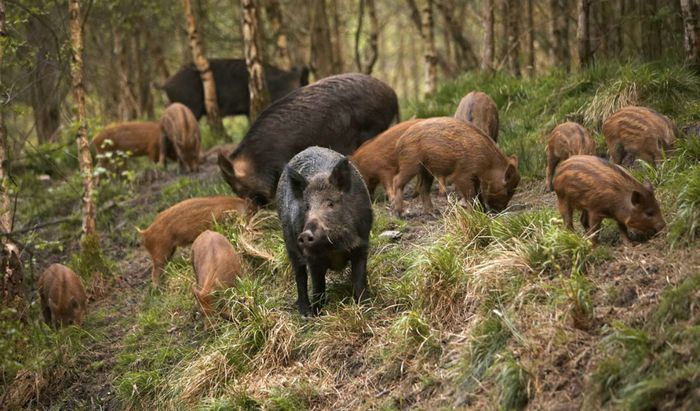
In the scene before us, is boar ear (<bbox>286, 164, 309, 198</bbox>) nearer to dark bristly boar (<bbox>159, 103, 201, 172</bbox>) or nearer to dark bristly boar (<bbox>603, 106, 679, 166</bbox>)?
dark bristly boar (<bbox>603, 106, 679, 166</bbox>)

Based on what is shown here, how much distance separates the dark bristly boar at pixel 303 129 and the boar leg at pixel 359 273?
3433 millimetres

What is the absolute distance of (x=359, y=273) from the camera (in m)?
7.94

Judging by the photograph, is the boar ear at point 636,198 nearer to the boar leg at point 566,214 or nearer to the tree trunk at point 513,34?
the boar leg at point 566,214

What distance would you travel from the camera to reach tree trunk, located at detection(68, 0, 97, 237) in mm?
10781

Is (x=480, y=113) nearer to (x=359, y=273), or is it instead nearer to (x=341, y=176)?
(x=341, y=176)

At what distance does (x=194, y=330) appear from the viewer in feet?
30.2

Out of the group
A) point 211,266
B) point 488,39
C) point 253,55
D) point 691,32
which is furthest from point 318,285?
point 488,39

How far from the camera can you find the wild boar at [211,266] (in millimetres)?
8797

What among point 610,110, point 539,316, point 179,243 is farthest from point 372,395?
point 610,110

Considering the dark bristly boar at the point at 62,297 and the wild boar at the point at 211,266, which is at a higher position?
the wild boar at the point at 211,266

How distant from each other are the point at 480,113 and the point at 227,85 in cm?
771

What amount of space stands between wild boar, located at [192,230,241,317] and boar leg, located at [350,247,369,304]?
146cm

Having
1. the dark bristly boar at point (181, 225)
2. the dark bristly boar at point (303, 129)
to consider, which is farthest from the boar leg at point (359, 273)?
the dark bristly boar at point (303, 129)

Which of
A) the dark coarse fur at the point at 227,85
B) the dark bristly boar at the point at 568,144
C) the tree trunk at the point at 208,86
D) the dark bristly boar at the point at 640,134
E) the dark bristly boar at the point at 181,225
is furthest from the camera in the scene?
the dark coarse fur at the point at 227,85
